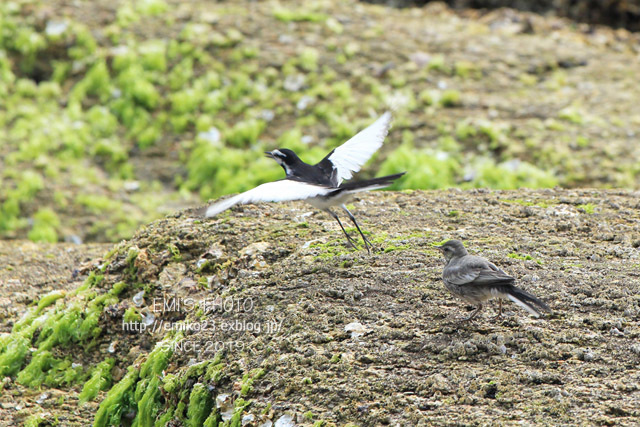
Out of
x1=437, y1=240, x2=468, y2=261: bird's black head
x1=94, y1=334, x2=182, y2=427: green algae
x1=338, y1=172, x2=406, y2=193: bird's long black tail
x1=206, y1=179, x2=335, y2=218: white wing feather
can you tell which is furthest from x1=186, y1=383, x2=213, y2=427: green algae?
x1=437, y1=240, x2=468, y2=261: bird's black head

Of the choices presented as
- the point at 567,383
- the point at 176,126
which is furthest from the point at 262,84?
the point at 567,383

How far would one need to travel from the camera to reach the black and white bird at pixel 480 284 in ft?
12.7

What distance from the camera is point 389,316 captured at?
4.31 meters

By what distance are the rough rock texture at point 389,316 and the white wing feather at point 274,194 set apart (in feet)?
2.21

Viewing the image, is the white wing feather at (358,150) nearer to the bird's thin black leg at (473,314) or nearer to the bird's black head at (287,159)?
the bird's black head at (287,159)

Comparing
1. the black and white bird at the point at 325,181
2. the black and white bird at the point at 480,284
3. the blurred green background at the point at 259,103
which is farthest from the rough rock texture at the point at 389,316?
the blurred green background at the point at 259,103

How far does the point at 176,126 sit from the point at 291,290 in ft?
18.2

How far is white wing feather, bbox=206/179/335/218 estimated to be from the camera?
4320 millimetres

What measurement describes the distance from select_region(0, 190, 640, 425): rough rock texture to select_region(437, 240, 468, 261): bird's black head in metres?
0.35

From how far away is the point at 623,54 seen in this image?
1154 centimetres

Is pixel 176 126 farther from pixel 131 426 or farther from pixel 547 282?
pixel 547 282

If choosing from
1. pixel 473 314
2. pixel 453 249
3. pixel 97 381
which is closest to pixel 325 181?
pixel 453 249

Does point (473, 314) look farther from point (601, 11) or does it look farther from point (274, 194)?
point (601, 11)

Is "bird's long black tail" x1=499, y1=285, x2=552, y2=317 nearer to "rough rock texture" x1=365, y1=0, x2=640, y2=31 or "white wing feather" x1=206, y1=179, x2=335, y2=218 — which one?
"white wing feather" x1=206, y1=179, x2=335, y2=218
